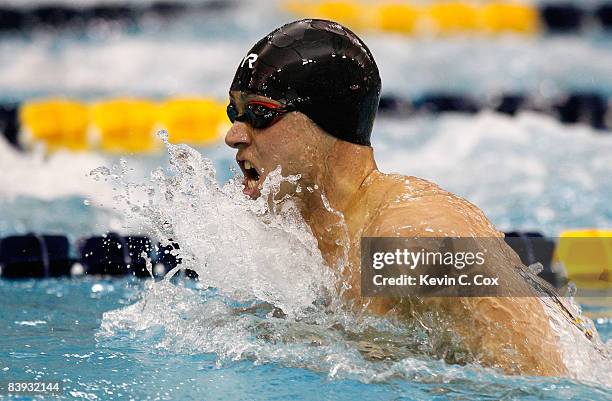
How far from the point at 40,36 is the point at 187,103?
3.11 m

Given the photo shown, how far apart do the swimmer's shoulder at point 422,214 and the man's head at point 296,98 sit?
0.60ft

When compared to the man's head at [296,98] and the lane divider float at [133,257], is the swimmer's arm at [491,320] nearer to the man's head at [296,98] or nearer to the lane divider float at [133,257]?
the man's head at [296,98]

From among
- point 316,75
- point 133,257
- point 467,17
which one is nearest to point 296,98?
point 316,75

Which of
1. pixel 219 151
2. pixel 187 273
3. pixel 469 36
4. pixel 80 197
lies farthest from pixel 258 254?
pixel 469 36

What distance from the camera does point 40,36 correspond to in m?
8.46

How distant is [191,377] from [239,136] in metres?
0.54

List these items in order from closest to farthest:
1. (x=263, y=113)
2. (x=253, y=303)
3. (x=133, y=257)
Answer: (x=263, y=113), (x=253, y=303), (x=133, y=257)

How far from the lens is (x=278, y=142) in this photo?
A: 6.72 feet

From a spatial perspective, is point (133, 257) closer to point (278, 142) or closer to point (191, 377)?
point (191, 377)

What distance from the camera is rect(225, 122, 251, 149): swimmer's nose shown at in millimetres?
2064

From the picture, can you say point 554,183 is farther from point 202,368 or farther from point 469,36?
point 469,36

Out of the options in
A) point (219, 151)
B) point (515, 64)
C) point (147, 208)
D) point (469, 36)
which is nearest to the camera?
point (147, 208)

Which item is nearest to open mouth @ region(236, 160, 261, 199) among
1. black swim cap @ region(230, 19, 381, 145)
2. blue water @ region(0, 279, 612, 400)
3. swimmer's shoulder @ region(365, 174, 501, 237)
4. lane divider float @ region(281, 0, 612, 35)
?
black swim cap @ region(230, 19, 381, 145)

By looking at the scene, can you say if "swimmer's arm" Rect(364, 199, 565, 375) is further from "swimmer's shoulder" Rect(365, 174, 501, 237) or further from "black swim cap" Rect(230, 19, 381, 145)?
"black swim cap" Rect(230, 19, 381, 145)
